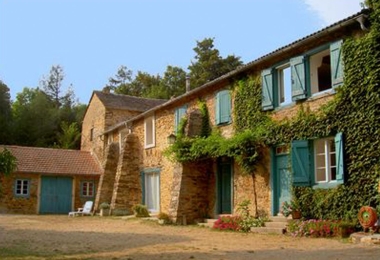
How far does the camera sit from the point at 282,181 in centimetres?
1386

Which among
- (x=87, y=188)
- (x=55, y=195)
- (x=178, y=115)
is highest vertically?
(x=178, y=115)

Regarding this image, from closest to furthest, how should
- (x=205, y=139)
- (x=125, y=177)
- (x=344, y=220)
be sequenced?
(x=344, y=220) → (x=205, y=139) → (x=125, y=177)

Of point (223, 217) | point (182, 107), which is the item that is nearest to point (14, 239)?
point (223, 217)

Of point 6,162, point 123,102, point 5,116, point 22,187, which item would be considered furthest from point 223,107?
point 5,116

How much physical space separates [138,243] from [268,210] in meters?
5.18

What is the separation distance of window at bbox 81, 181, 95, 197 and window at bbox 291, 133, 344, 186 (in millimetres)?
17366

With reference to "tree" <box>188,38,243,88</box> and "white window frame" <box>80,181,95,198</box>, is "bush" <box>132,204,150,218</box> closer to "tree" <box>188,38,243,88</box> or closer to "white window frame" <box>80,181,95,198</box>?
"white window frame" <box>80,181,95,198</box>

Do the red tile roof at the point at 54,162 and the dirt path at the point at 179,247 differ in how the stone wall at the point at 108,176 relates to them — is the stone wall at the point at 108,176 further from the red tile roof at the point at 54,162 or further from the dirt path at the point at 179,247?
the dirt path at the point at 179,247

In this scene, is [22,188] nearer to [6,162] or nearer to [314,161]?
[6,162]

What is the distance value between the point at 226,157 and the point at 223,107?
190 centimetres

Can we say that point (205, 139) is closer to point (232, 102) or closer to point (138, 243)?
point (232, 102)

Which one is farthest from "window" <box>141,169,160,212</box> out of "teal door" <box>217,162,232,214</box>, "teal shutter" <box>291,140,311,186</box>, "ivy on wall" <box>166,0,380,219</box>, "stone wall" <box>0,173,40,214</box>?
"teal shutter" <box>291,140,311,186</box>

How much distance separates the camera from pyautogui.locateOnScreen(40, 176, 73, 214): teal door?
2569cm

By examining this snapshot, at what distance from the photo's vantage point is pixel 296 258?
7844 millimetres
